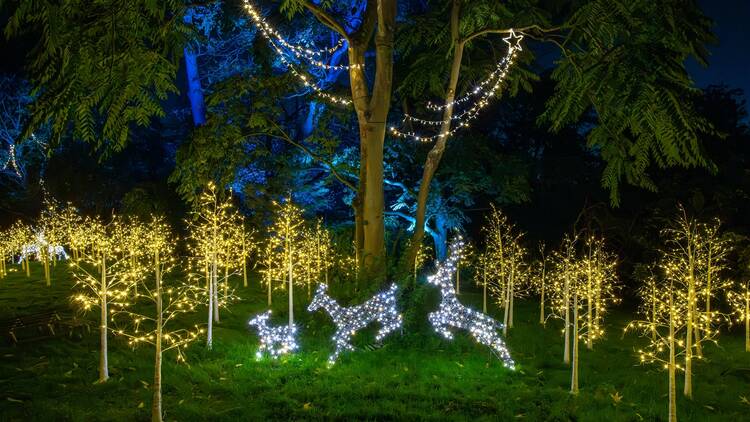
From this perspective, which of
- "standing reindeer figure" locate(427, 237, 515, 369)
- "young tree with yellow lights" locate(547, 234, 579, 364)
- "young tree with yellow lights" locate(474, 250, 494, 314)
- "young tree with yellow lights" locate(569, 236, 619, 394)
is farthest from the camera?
"young tree with yellow lights" locate(474, 250, 494, 314)

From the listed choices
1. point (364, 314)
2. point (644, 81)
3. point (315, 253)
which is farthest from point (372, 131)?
point (644, 81)

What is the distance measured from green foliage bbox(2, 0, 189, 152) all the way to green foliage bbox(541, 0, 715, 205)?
370 centimetres

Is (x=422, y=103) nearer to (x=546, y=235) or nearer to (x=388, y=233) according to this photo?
(x=388, y=233)

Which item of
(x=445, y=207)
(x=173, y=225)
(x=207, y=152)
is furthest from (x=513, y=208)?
(x=207, y=152)

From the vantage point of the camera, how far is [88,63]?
3994 millimetres

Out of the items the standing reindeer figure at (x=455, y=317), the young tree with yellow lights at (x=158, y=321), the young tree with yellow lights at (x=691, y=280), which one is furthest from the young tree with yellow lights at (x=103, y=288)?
the young tree with yellow lights at (x=691, y=280)

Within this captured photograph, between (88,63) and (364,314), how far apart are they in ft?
24.7

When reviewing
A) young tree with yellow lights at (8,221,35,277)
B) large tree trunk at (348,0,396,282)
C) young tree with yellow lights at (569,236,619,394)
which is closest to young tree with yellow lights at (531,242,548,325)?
young tree with yellow lights at (569,236,619,394)

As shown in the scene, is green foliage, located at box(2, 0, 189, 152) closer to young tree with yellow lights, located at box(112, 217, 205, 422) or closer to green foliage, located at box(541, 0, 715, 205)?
young tree with yellow lights, located at box(112, 217, 205, 422)

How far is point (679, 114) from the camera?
379cm

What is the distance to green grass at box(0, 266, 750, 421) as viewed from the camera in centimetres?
730

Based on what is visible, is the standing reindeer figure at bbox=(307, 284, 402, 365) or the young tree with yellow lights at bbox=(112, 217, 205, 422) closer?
the young tree with yellow lights at bbox=(112, 217, 205, 422)

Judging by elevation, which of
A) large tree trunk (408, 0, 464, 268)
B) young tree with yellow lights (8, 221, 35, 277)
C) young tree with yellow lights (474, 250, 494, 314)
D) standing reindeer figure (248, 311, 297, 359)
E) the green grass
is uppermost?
large tree trunk (408, 0, 464, 268)

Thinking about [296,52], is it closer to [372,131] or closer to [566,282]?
[372,131]
